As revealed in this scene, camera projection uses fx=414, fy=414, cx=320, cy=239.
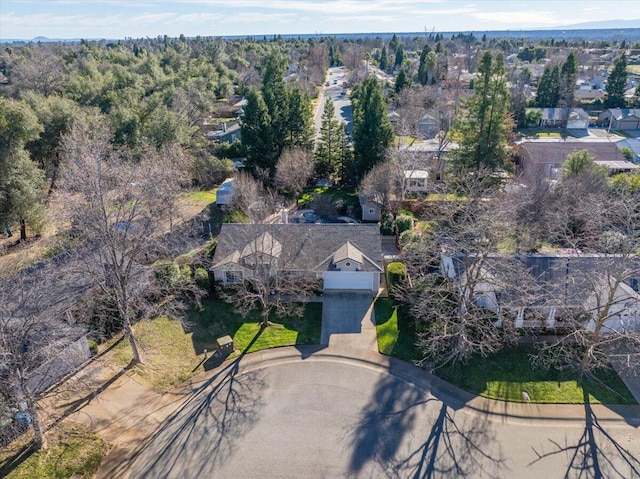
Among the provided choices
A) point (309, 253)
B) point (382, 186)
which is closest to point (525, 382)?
point (309, 253)

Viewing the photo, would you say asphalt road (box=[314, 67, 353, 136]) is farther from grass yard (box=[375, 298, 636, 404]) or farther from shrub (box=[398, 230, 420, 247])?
grass yard (box=[375, 298, 636, 404])

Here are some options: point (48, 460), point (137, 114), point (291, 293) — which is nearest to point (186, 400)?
point (48, 460)

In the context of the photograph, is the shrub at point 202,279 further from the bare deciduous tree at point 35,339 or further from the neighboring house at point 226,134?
the neighboring house at point 226,134

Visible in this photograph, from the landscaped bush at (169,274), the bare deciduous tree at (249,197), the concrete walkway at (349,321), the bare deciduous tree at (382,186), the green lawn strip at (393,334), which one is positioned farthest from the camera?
the bare deciduous tree at (382,186)

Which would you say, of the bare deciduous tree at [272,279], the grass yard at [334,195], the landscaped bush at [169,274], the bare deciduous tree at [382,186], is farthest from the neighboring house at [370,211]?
the landscaped bush at [169,274]

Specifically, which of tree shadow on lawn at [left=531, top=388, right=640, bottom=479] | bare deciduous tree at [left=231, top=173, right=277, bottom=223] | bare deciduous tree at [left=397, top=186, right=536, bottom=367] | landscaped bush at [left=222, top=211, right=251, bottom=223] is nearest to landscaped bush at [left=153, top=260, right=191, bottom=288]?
bare deciduous tree at [left=231, top=173, right=277, bottom=223]

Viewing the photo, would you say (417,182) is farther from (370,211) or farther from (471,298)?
(471,298)
